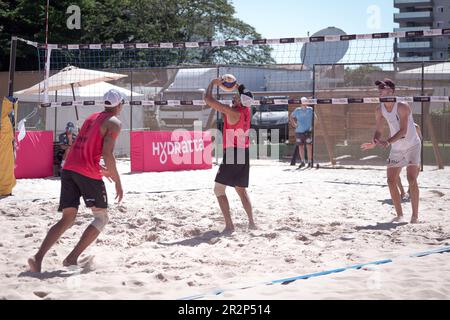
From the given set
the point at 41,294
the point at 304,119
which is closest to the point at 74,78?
the point at 304,119

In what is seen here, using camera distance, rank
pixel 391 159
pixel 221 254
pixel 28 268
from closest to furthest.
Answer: pixel 28 268 → pixel 221 254 → pixel 391 159

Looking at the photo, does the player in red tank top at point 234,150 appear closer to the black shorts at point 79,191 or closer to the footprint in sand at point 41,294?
the black shorts at point 79,191

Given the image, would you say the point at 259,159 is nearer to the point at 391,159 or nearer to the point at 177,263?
the point at 391,159

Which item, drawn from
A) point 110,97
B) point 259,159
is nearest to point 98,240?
point 110,97

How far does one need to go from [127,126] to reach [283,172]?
271 inches

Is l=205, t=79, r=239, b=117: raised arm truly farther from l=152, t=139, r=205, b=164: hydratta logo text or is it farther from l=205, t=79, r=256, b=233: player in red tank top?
l=152, t=139, r=205, b=164: hydratta logo text

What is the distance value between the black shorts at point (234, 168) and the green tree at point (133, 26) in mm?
20029

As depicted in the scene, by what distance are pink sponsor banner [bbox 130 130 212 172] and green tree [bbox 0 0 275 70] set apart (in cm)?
1343

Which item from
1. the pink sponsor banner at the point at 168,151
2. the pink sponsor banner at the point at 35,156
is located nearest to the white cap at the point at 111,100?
the pink sponsor banner at the point at 35,156

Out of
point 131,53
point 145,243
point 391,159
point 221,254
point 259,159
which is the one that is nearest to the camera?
point 221,254

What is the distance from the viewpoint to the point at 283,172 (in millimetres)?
11898

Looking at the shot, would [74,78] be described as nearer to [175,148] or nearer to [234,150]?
[175,148]

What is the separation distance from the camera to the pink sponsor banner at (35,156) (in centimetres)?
1030

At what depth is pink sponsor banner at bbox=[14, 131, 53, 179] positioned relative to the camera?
10.3 meters
